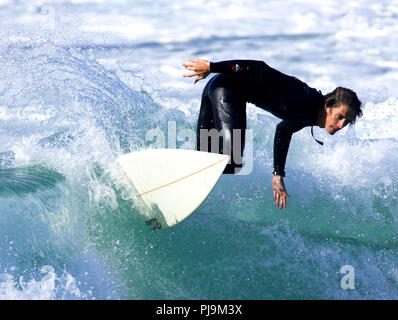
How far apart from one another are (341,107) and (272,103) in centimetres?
52

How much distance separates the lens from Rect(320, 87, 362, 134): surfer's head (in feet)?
12.4

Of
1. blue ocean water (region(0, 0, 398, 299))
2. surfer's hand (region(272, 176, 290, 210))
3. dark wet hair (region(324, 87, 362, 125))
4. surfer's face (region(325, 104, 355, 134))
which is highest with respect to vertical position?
dark wet hair (region(324, 87, 362, 125))

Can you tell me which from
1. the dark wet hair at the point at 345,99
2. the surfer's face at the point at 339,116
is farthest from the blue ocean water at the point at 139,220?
the dark wet hair at the point at 345,99

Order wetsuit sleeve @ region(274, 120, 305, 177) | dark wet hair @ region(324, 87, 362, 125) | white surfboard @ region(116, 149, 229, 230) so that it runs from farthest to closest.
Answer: wetsuit sleeve @ region(274, 120, 305, 177), white surfboard @ region(116, 149, 229, 230), dark wet hair @ region(324, 87, 362, 125)

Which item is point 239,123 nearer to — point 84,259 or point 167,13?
point 84,259

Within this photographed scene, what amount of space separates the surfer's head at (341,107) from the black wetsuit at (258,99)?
0.38 feet

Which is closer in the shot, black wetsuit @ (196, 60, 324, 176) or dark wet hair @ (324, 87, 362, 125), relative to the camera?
dark wet hair @ (324, 87, 362, 125)

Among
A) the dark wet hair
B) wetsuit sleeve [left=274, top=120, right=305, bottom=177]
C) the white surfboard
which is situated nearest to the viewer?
the dark wet hair

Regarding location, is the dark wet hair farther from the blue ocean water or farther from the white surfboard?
the blue ocean water

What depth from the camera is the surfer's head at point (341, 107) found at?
12.4 feet

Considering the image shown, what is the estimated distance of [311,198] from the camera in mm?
4820

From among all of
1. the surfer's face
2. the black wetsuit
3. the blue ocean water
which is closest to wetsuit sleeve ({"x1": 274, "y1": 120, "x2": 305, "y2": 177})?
the black wetsuit

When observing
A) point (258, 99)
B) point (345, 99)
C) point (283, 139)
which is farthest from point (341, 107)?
point (258, 99)

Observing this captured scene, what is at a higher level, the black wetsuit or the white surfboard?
the black wetsuit
